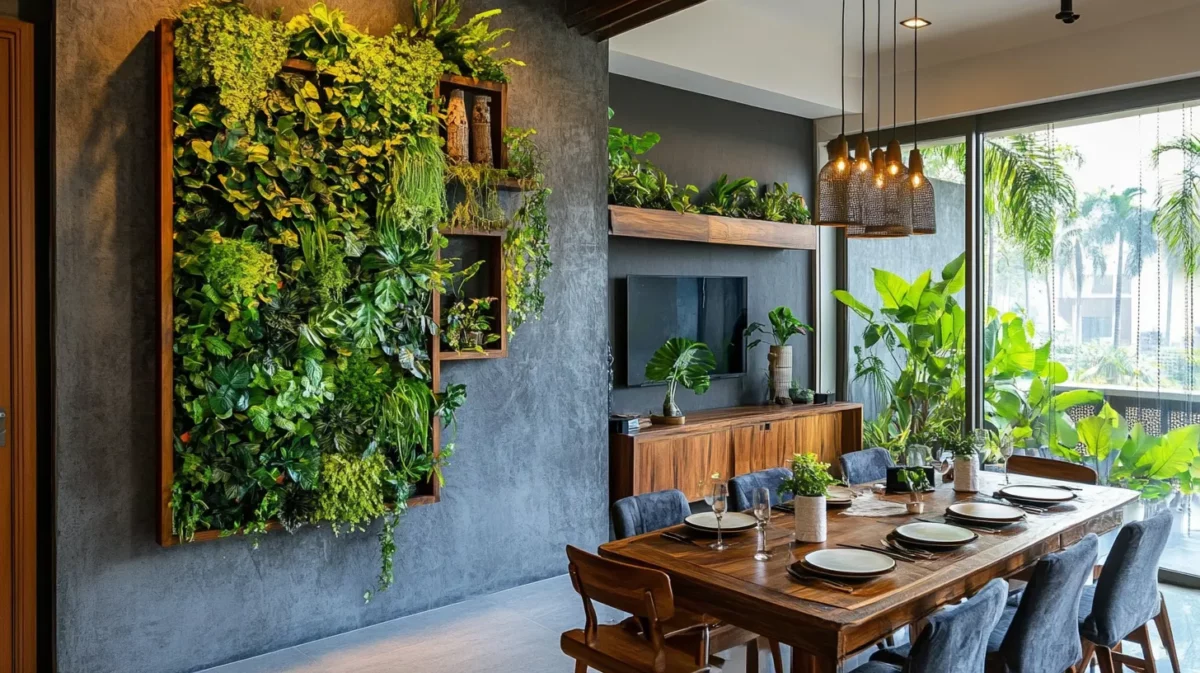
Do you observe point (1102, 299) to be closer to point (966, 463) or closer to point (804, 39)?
point (966, 463)

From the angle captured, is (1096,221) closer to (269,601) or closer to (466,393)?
(466,393)

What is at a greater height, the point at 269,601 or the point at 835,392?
the point at 835,392

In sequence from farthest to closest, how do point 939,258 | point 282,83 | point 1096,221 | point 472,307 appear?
point 939,258
point 1096,221
point 472,307
point 282,83

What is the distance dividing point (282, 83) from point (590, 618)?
7.72ft

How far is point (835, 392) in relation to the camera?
22.0 ft

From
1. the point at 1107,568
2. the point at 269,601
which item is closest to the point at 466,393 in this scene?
the point at 269,601

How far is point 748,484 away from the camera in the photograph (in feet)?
11.5

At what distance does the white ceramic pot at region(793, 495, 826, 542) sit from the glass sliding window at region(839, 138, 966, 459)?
3287mm

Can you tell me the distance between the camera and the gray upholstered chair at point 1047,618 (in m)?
2.38

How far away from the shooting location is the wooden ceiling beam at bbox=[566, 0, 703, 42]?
4164 mm

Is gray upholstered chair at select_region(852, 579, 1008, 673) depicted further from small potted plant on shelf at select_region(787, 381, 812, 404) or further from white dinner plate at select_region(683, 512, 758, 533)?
small potted plant on shelf at select_region(787, 381, 812, 404)

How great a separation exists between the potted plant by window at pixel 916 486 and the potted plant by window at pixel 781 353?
Result: 2.65 metres

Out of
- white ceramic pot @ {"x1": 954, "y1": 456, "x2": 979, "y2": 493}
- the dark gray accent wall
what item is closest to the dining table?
white ceramic pot @ {"x1": 954, "y1": 456, "x2": 979, "y2": 493}

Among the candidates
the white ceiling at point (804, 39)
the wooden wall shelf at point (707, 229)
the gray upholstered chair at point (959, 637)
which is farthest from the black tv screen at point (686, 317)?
the gray upholstered chair at point (959, 637)
